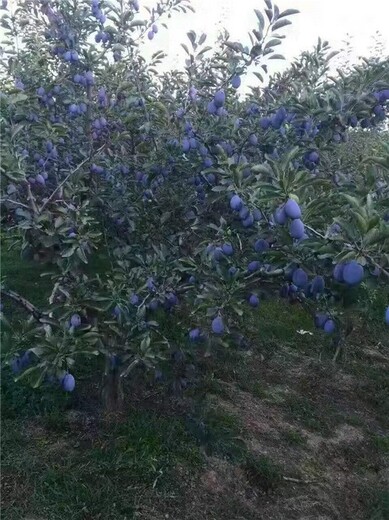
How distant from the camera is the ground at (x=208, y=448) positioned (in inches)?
105

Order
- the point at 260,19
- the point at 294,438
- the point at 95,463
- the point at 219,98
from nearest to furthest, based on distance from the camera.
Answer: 1. the point at 260,19
2. the point at 219,98
3. the point at 95,463
4. the point at 294,438

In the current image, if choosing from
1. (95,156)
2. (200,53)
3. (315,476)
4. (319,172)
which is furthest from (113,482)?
(200,53)

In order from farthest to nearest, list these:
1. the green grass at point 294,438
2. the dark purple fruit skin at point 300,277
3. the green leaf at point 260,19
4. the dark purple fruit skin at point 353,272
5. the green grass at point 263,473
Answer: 1. the green grass at point 294,438
2. the green grass at point 263,473
3. the green leaf at point 260,19
4. the dark purple fruit skin at point 300,277
5. the dark purple fruit skin at point 353,272

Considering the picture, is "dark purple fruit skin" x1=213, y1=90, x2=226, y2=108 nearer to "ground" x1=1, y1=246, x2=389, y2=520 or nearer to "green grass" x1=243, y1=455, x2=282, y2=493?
"ground" x1=1, y1=246, x2=389, y2=520

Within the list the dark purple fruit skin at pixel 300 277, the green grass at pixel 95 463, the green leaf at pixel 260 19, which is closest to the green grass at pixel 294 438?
the green grass at pixel 95 463

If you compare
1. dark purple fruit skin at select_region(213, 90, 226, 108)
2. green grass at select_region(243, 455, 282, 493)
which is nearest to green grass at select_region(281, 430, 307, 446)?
green grass at select_region(243, 455, 282, 493)

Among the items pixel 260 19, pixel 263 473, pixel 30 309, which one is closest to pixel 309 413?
pixel 263 473

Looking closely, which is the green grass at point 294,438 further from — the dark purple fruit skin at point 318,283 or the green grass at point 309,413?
the dark purple fruit skin at point 318,283

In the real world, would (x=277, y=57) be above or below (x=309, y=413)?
above

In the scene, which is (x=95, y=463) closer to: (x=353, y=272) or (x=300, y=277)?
(x=300, y=277)

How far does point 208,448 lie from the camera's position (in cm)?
303

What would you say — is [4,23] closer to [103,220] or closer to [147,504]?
[103,220]

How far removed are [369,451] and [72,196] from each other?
7.01ft

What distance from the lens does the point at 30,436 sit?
302cm
